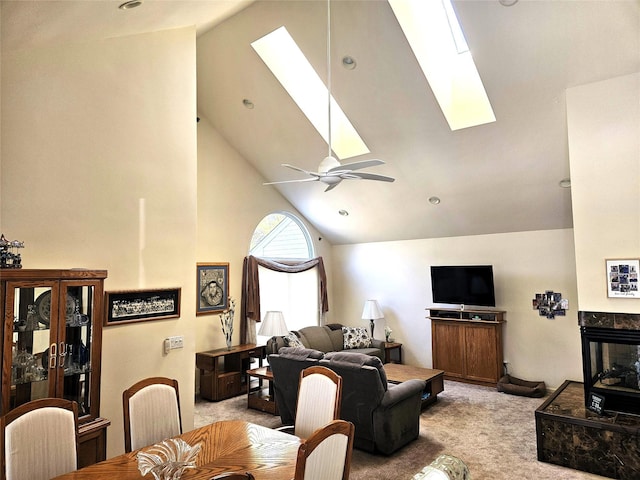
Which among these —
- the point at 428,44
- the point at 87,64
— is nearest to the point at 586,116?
the point at 428,44

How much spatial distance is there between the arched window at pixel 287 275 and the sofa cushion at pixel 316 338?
2.92ft

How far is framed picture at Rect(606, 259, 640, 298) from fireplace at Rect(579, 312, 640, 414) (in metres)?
0.20

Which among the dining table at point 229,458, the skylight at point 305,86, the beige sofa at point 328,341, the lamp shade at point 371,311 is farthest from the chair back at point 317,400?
the lamp shade at point 371,311

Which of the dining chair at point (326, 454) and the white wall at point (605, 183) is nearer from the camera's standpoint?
the dining chair at point (326, 454)

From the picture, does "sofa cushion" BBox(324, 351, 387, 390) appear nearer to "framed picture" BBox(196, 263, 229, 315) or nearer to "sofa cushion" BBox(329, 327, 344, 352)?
"framed picture" BBox(196, 263, 229, 315)

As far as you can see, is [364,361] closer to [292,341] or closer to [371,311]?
[292,341]

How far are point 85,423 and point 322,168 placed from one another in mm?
2662

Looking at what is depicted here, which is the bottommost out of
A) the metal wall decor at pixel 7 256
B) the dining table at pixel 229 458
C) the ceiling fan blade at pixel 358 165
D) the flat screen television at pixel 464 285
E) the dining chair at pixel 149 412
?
the dining table at pixel 229 458

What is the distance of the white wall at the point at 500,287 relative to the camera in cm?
611

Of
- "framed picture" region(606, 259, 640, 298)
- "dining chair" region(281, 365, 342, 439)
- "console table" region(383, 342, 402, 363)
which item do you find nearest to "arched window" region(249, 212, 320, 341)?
"console table" region(383, 342, 402, 363)

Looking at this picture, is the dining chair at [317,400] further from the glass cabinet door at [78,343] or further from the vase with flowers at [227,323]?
the vase with flowers at [227,323]

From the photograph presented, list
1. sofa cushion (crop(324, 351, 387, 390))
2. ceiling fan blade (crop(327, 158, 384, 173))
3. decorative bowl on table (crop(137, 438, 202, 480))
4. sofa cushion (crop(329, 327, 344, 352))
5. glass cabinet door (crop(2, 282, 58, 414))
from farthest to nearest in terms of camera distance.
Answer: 1. sofa cushion (crop(329, 327, 344, 352))
2. sofa cushion (crop(324, 351, 387, 390))
3. ceiling fan blade (crop(327, 158, 384, 173))
4. glass cabinet door (crop(2, 282, 58, 414))
5. decorative bowl on table (crop(137, 438, 202, 480))

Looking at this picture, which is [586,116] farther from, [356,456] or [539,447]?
[356,456]

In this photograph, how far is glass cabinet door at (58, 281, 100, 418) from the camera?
2.81m
